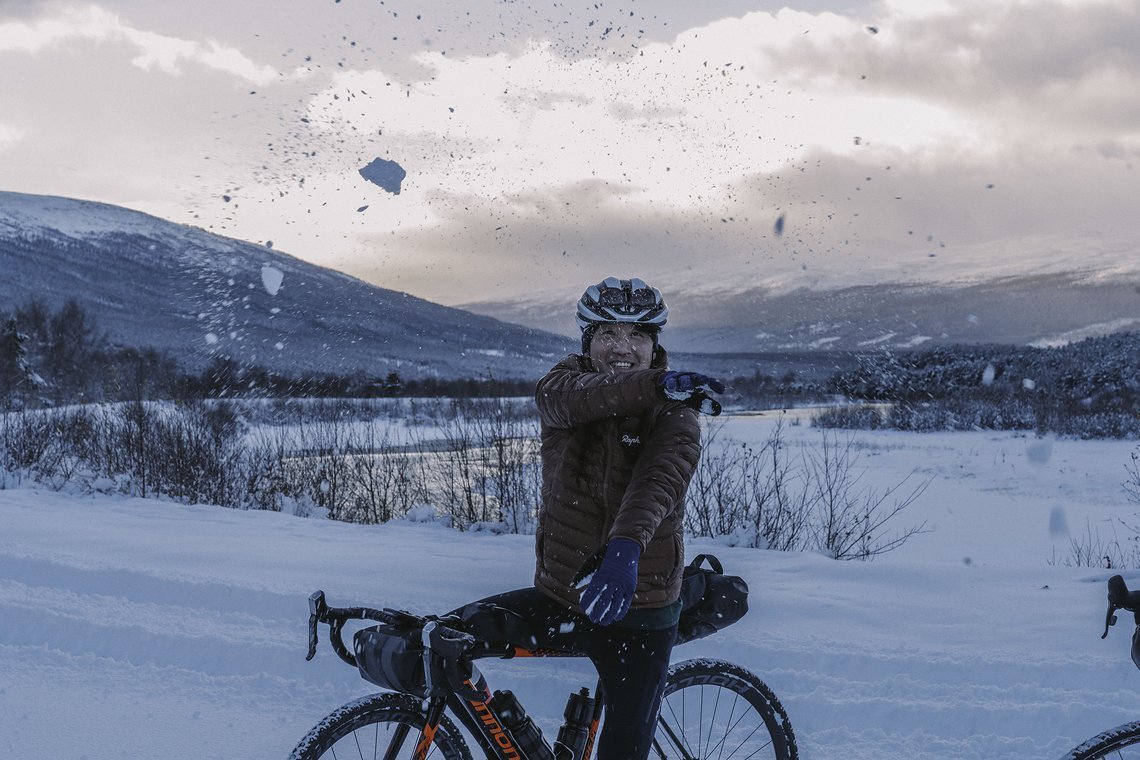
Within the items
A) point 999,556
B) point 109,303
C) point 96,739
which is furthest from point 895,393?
point 109,303

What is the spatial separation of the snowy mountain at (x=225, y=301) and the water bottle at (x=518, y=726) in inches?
Answer: 4015

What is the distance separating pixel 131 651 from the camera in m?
5.21

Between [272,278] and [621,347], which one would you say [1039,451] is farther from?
[272,278]

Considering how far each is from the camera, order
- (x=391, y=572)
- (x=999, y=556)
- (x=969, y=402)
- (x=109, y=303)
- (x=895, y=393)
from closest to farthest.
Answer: (x=391, y=572)
(x=999, y=556)
(x=969, y=402)
(x=895, y=393)
(x=109, y=303)

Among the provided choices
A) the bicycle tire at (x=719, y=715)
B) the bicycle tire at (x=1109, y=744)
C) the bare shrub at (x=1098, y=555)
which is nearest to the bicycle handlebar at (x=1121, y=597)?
the bicycle tire at (x=1109, y=744)

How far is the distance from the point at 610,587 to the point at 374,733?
2.78 ft

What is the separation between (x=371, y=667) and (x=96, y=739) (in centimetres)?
270

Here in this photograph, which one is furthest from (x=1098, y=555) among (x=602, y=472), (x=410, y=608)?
(x=602, y=472)

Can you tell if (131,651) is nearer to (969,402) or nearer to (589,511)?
(589,511)

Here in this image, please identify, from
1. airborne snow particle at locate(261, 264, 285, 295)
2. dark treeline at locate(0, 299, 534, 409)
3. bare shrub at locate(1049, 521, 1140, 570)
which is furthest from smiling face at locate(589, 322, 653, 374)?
airborne snow particle at locate(261, 264, 285, 295)

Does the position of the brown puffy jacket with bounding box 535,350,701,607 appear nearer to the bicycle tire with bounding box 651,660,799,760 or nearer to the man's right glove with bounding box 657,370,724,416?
the man's right glove with bounding box 657,370,724,416

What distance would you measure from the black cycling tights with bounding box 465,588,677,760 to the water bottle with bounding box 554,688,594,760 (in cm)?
5

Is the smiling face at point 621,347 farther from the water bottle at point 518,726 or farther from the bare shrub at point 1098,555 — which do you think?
the bare shrub at point 1098,555

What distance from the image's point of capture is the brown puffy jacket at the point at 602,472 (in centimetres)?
240
